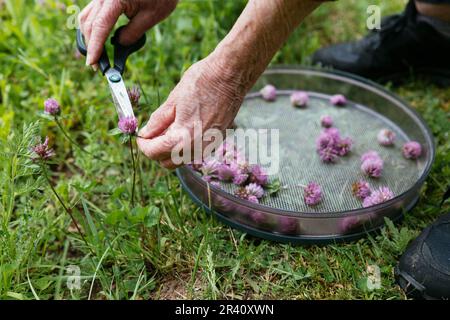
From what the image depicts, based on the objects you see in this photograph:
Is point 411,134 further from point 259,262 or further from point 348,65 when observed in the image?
point 259,262

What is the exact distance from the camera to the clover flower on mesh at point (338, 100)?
1.96 m

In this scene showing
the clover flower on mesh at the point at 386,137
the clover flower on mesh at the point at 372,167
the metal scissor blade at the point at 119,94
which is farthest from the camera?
the clover flower on mesh at the point at 386,137

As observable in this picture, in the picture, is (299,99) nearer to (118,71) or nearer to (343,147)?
(343,147)

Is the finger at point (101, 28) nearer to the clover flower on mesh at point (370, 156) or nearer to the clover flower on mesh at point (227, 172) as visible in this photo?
the clover flower on mesh at point (227, 172)

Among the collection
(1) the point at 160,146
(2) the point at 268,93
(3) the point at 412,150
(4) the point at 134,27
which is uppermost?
(4) the point at 134,27

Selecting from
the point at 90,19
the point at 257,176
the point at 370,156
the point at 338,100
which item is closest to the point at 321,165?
the point at 370,156

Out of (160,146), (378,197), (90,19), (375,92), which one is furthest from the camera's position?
(375,92)

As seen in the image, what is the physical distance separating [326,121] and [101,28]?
887 mm

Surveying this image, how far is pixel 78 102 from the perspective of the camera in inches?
75.1

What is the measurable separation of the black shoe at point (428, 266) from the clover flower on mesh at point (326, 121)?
0.61m

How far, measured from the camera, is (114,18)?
4.41 ft

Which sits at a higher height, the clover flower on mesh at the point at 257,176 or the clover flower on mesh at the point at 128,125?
the clover flower on mesh at the point at 128,125

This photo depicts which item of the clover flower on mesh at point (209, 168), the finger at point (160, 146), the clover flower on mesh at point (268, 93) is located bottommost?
the clover flower on mesh at point (268, 93)

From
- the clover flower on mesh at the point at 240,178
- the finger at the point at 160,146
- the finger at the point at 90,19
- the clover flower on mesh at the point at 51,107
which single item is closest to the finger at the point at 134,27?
the finger at the point at 90,19
